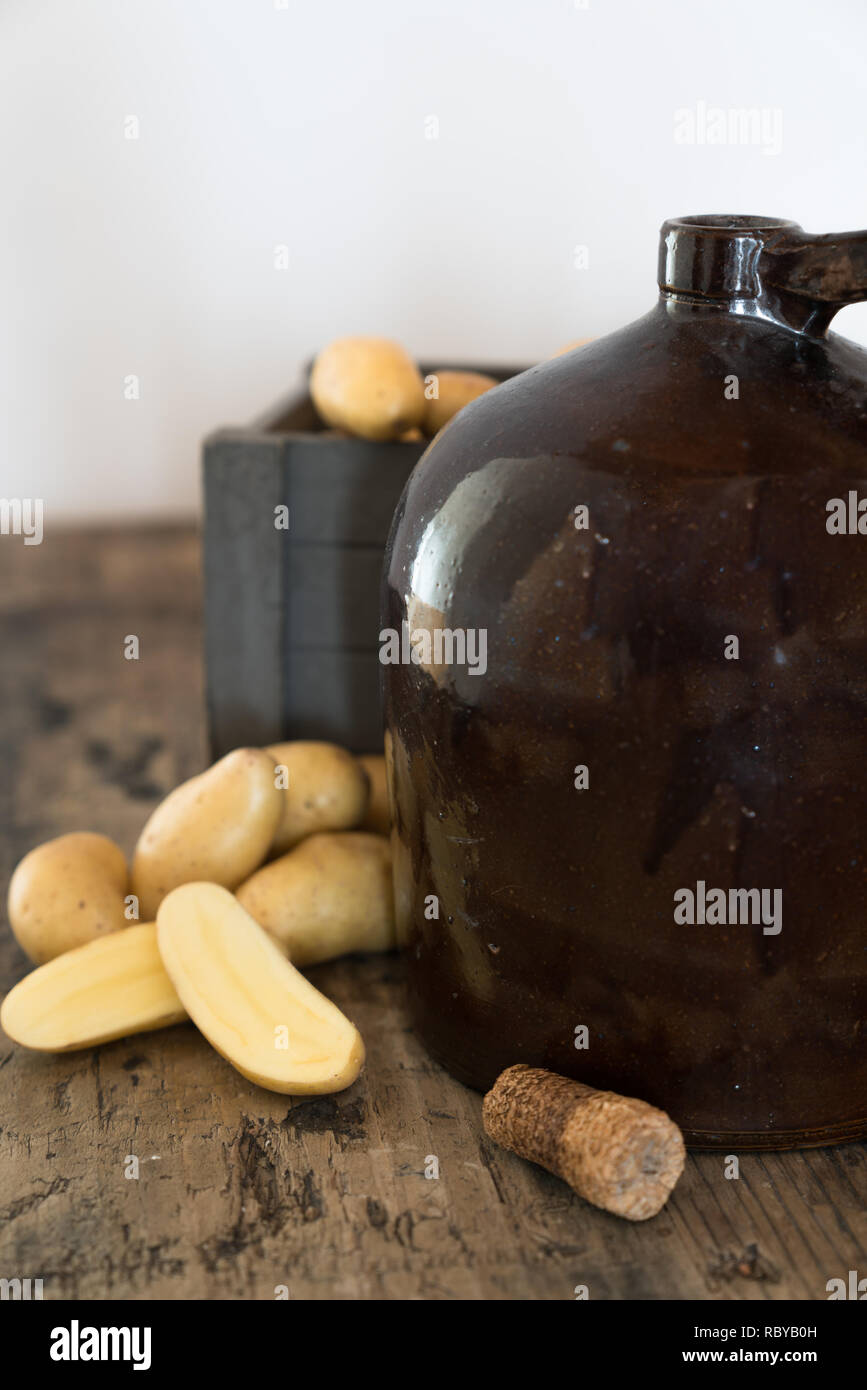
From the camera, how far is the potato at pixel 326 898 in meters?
0.76

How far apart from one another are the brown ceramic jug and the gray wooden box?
0.82ft

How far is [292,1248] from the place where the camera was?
0.56 meters

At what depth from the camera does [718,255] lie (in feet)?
1.95

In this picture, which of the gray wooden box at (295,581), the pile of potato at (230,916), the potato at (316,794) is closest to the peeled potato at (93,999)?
the pile of potato at (230,916)

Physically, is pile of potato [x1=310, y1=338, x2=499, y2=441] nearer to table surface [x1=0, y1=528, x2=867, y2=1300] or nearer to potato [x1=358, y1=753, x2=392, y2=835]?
potato [x1=358, y1=753, x2=392, y2=835]

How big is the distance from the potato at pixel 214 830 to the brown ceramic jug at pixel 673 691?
0.16m

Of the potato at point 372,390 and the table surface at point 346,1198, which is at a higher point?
the potato at point 372,390

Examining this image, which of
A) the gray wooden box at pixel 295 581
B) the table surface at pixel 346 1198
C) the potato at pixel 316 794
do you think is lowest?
the table surface at pixel 346 1198

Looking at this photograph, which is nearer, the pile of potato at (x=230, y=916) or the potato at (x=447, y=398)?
the pile of potato at (x=230, y=916)

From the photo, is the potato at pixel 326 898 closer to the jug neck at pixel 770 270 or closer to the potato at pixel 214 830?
the potato at pixel 214 830

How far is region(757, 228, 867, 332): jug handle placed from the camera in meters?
0.57

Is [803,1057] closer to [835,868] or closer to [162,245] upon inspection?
[835,868]

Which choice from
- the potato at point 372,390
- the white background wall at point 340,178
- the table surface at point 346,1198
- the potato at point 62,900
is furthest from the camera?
the white background wall at point 340,178

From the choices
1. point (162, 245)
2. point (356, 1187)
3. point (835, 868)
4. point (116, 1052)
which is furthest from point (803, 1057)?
point (162, 245)
